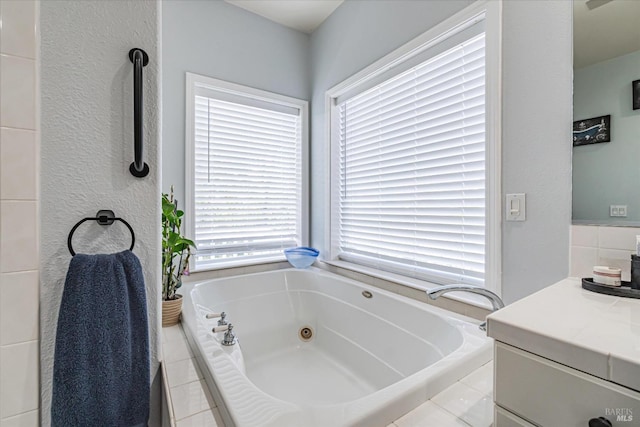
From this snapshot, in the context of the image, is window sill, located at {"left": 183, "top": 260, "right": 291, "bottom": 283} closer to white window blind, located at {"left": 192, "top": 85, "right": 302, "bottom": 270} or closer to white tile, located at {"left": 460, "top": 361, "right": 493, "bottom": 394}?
white window blind, located at {"left": 192, "top": 85, "right": 302, "bottom": 270}

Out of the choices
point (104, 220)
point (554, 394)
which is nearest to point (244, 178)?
point (104, 220)

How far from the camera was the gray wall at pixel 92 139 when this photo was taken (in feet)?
2.71

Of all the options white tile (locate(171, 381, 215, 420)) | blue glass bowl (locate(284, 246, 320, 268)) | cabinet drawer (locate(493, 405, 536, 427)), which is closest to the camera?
cabinet drawer (locate(493, 405, 536, 427))

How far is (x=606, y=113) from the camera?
98 cm

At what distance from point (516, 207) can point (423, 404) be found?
35.4 inches

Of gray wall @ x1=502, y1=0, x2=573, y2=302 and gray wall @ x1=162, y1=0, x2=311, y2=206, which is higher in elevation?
gray wall @ x1=162, y1=0, x2=311, y2=206

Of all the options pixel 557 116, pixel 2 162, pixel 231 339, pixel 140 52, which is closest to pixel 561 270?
pixel 557 116

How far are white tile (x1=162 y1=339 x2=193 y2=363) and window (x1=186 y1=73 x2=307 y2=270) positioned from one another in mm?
951

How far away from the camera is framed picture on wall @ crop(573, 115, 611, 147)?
3.21ft

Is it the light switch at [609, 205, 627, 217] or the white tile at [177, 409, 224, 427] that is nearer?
the white tile at [177, 409, 224, 427]

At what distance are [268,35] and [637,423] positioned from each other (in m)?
2.92

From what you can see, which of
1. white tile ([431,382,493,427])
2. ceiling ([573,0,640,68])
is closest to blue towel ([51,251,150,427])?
white tile ([431,382,493,427])

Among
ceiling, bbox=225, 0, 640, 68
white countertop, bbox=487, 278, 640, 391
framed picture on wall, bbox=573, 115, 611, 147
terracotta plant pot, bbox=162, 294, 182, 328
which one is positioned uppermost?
ceiling, bbox=225, 0, 640, 68

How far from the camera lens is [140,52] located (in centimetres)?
93
